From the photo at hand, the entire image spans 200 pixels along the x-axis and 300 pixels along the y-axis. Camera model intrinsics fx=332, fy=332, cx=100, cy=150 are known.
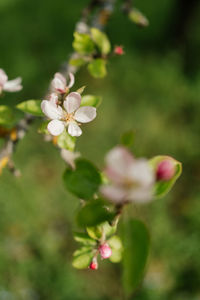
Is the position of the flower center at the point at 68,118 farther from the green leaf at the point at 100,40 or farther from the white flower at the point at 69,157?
the green leaf at the point at 100,40

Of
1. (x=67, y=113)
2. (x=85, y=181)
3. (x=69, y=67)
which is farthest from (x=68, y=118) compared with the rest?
(x=69, y=67)

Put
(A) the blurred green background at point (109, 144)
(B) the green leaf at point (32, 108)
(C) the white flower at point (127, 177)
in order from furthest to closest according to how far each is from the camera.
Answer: (A) the blurred green background at point (109, 144), (B) the green leaf at point (32, 108), (C) the white flower at point (127, 177)

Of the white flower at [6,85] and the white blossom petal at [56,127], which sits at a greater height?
the white flower at [6,85]

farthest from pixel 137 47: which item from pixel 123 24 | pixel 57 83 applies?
pixel 57 83

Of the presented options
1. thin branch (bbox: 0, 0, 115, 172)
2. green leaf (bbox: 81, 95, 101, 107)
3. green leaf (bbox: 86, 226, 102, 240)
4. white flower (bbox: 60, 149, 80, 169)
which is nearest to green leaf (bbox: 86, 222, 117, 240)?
green leaf (bbox: 86, 226, 102, 240)

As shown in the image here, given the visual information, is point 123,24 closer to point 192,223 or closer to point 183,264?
point 192,223

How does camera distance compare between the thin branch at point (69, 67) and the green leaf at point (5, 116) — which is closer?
the green leaf at point (5, 116)

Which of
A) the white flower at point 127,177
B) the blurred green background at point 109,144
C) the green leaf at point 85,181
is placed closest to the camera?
the white flower at point 127,177

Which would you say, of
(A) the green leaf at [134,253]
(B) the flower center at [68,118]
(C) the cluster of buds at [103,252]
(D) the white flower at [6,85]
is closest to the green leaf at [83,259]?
(C) the cluster of buds at [103,252]

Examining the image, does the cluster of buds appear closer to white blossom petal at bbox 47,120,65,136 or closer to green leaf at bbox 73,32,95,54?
white blossom petal at bbox 47,120,65,136
